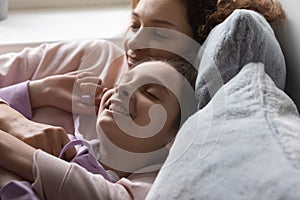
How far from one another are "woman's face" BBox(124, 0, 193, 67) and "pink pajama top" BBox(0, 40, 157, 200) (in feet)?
0.39

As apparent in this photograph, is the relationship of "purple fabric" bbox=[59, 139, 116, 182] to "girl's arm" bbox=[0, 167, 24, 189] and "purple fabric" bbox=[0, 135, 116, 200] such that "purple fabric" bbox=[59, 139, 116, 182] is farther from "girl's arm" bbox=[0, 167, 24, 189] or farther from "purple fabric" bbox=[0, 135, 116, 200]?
"girl's arm" bbox=[0, 167, 24, 189]

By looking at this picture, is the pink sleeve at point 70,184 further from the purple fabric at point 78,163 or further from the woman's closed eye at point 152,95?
the woman's closed eye at point 152,95

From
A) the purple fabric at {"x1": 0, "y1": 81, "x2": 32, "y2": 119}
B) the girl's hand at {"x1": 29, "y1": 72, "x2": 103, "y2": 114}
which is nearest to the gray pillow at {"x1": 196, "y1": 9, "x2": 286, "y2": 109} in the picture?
the girl's hand at {"x1": 29, "y1": 72, "x2": 103, "y2": 114}

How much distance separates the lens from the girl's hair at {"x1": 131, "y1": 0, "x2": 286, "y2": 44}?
1124mm

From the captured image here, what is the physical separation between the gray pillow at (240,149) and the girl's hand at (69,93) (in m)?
0.35

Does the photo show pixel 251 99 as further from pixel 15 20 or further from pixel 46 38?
pixel 15 20

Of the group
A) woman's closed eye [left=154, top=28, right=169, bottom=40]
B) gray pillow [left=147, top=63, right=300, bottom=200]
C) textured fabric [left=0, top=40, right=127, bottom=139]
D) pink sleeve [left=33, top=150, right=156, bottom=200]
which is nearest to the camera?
gray pillow [left=147, top=63, right=300, bottom=200]

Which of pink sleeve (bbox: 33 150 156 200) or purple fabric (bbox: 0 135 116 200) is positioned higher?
pink sleeve (bbox: 33 150 156 200)

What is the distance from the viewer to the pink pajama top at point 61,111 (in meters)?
0.90

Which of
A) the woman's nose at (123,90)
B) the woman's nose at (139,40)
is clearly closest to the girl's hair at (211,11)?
the woman's nose at (139,40)

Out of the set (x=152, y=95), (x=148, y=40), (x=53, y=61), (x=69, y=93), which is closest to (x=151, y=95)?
(x=152, y=95)

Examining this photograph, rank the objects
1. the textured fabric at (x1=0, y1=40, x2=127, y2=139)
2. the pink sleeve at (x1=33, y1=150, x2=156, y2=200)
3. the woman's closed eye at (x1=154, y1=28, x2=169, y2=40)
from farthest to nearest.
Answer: the textured fabric at (x1=0, y1=40, x2=127, y2=139) → the woman's closed eye at (x1=154, y1=28, x2=169, y2=40) → the pink sleeve at (x1=33, y1=150, x2=156, y2=200)

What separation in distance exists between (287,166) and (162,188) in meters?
0.18

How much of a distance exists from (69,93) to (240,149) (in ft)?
1.81
